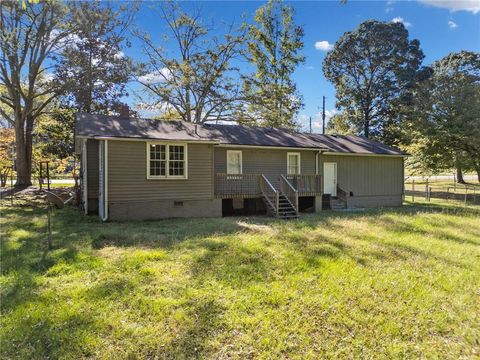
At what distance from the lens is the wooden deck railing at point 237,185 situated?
12.9m

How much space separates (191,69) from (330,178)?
43.2ft

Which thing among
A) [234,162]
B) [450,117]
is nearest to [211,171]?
[234,162]

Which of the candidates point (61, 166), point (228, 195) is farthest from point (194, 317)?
point (61, 166)

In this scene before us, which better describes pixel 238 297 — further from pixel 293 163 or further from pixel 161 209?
pixel 293 163

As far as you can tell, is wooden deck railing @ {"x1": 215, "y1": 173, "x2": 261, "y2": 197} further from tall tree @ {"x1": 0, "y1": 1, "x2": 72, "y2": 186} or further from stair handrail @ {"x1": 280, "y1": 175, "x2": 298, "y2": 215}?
tall tree @ {"x1": 0, "y1": 1, "x2": 72, "y2": 186}

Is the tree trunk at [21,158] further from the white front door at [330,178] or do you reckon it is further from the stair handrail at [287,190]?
the white front door at [330,178]

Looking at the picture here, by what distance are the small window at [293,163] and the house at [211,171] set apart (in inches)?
1.8

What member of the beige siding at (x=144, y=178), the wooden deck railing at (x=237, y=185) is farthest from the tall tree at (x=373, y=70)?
the beige siding at (x=144, y=178)

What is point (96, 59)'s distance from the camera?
2116cm

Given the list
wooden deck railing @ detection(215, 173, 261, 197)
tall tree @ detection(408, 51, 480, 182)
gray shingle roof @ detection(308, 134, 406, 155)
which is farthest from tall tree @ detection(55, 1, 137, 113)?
tall tree @ detection(408, 51, 480, 182)

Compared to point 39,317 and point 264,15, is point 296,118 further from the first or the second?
point 39,317

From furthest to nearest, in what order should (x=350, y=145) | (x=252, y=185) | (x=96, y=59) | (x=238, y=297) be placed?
(x=96, y=59), (x=350, y=145), (x=252, y=185), (x=238, y=297)

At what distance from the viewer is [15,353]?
3336 mm

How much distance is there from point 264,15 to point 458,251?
26697 mm
